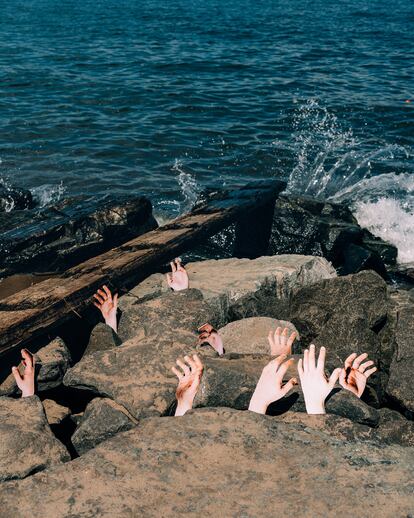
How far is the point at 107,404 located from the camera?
6230 mm

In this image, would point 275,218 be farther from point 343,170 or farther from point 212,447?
point 212,447

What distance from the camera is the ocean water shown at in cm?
1565

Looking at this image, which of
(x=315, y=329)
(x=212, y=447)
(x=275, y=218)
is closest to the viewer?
(x=212, y=447)

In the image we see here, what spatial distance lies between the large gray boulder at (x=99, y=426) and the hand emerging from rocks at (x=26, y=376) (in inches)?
37.5

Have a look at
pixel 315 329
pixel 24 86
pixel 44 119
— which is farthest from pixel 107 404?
pixel 24 86

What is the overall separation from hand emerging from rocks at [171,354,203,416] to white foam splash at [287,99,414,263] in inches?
259

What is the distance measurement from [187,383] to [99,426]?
879 mm

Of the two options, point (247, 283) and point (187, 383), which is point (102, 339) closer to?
point (187, 383)

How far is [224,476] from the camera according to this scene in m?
4.95

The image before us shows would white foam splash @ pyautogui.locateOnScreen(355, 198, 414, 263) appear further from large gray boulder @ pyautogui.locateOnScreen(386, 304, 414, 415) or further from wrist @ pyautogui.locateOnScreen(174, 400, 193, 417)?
wrist @ pyautogui.locateOnScreen(174, 400, 193, 417)

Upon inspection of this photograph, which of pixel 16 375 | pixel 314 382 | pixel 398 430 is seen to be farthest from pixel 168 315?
pixel 398 430

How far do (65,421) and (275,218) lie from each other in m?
6.27

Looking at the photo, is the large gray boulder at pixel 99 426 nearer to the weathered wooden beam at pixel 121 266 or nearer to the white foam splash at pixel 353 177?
the weathered wooden beam at pixel 121 266

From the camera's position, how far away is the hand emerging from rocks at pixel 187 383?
6.25 metres
